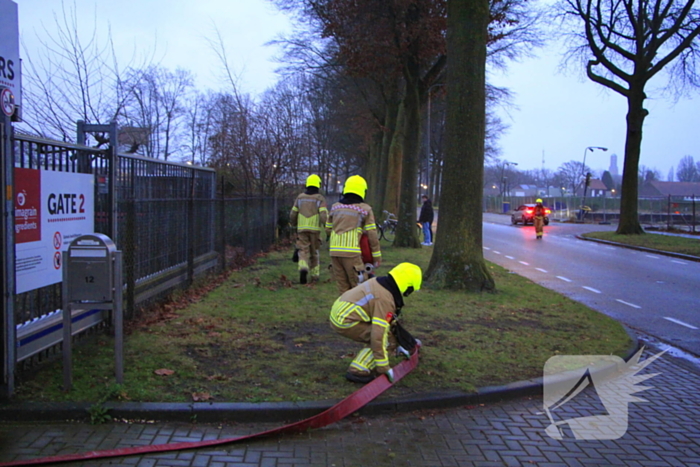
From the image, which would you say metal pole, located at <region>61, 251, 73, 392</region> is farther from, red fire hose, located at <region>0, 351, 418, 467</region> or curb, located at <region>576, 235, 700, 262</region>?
curb, located at <region>576, 235, 700, 262</region>

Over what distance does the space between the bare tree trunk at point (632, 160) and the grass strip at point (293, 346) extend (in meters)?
20.3

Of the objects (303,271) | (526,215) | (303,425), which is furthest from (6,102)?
(526,215)

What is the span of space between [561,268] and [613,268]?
5.08 ft

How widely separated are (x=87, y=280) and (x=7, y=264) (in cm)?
58

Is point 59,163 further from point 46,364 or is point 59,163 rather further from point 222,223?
point 222,223

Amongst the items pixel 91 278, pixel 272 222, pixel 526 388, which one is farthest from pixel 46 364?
pixel 272 222

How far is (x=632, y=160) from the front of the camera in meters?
28.3

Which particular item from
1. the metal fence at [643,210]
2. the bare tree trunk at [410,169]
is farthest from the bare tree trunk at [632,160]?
the bare tree trunk at [410,169]

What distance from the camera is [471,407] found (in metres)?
5.17

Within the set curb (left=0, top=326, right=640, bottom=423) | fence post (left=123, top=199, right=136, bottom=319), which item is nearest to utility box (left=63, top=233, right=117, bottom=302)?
curb (left=0, top=326, right=640, bottom=423)

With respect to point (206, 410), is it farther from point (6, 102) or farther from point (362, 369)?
point (6, 102)

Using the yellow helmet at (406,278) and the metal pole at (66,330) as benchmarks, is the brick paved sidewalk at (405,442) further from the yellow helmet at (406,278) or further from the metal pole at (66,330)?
the yellow helmet at (406,278)

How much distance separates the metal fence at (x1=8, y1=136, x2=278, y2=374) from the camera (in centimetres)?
530

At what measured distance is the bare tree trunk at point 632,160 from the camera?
1102 inches
